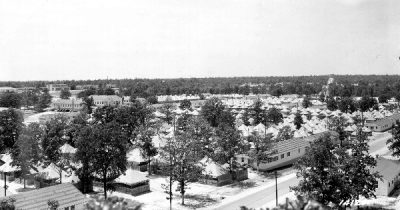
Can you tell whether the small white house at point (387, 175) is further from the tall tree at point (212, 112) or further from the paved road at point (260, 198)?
the tall tree at point (212, 112)

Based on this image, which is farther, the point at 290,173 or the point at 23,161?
the point at 290,173

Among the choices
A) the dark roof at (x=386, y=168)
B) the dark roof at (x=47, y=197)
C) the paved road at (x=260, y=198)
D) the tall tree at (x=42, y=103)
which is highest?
the tall tree at (x=42, y=103)

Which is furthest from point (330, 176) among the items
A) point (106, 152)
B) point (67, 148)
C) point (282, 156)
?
point (67, 148)

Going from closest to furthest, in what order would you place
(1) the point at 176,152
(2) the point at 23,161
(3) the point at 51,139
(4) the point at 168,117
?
(1) the point at 176,152 → (2) the point at 23,161 → (3) the point at 51,139 → (4) the point at 168,117

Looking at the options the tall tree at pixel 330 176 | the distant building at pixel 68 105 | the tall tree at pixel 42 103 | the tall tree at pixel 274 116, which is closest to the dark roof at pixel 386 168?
the tall tree at pixel 330 176

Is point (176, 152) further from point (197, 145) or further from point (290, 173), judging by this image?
point (290, 173)

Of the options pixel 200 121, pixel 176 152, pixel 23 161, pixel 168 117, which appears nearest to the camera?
pixel 176 152

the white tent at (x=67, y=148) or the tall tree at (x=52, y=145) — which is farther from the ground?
the tall tree at (x=52, y=145)

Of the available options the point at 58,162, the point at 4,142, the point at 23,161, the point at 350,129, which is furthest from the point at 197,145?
the point at 350,129
